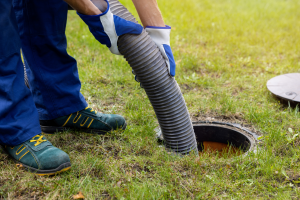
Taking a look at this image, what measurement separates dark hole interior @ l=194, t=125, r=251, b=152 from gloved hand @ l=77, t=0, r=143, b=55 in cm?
119

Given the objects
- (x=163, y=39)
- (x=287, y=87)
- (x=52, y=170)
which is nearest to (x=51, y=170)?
(x=52, y=170)

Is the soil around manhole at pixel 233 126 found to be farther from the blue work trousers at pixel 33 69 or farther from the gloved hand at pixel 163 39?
the blue work trousers at pixel 33 69

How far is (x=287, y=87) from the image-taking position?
2920 mm

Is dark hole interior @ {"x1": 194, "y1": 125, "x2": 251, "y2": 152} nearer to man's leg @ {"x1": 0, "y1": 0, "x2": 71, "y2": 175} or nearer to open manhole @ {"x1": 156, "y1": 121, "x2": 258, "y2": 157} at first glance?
open manhole @ {"x1": 156, "y1": 121, "x2": 258, "y2": 157}

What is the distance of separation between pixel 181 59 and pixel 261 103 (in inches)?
49.0

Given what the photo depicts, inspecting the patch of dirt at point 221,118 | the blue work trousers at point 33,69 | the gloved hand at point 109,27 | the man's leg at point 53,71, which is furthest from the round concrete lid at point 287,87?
the blue work trousers at point 33,69

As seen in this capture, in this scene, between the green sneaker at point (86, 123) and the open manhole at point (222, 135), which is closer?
the green sneaker at point (86, 123)

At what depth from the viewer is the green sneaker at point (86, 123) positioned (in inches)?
86.7

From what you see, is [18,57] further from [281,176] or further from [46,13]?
[281,176]

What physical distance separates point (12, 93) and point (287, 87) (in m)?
2.57

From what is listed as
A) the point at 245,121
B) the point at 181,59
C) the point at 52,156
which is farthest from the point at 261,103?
the point at 52,156

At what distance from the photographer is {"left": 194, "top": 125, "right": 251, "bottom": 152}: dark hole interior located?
2.45m

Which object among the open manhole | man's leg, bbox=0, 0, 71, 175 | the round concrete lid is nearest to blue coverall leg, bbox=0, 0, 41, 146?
man's leg, bbox=0, 0, 71, 175

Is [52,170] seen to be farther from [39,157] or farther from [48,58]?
[48,58]
